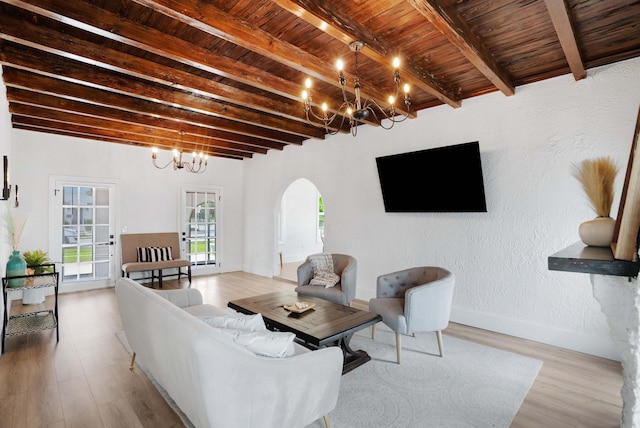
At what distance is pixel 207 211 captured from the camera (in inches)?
288

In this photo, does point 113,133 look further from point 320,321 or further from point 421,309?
point 421,309

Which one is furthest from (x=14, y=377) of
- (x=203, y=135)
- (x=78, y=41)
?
(x=203, y=135)

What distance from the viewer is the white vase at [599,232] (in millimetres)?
1587

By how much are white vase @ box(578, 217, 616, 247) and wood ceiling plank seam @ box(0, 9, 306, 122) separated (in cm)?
350

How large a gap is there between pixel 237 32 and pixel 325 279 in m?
2.85

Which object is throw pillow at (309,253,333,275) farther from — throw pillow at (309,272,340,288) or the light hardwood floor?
the light hardwood floor

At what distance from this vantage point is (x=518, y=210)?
11.8 ft

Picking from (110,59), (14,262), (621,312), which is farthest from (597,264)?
(14,262)

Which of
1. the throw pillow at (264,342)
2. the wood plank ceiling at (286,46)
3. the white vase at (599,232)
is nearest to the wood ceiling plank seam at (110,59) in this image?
the wood plank ceiling at (286,46)

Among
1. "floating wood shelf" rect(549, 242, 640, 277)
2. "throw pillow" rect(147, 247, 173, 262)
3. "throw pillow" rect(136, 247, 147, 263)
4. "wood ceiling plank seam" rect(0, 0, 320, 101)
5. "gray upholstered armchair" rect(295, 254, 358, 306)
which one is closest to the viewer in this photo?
"floating wood shelf" rect(549, 242, 640, 277)

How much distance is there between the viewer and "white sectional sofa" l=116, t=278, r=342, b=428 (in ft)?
4.73

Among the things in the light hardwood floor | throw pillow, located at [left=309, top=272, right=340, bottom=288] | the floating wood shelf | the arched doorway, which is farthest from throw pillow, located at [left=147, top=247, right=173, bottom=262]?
the floating wood shelf

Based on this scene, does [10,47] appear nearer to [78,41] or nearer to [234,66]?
[78,41]

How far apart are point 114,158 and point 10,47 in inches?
135
